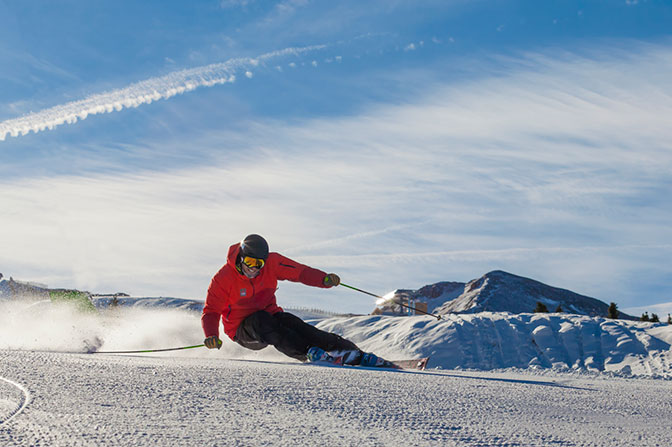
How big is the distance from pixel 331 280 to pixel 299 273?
1.28ft

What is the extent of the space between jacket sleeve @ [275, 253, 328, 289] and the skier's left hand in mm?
42

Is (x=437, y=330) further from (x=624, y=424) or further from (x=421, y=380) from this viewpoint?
(x=624, y=424)

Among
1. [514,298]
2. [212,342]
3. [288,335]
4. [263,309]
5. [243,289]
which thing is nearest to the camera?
[212,342]

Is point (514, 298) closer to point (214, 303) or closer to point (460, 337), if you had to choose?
point (460, 337)

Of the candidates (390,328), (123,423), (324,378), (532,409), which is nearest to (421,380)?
(324,378)

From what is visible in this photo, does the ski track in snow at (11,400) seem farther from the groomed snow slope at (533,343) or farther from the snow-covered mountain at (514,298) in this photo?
the snow-covered mountain at (514,298)

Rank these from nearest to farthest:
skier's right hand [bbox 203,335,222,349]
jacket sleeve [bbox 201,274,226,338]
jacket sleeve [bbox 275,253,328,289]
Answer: skier's right hand [bbox 203,335,222,349]
jacket sleeve [bbox 201,274,226,338]
jacket sleeve [bbox 275,253,328,289]

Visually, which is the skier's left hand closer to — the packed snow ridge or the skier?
the skier

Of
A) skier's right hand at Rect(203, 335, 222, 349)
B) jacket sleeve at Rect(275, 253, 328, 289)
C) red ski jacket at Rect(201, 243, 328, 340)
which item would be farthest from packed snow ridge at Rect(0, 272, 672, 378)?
skier's right hand at Rect(203, 335, 222, 349)

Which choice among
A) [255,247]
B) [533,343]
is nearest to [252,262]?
[255,247]

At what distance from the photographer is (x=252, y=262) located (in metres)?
6.74

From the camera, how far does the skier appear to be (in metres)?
6.60

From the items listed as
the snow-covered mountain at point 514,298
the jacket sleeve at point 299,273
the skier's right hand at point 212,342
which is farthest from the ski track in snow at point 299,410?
the snow-covered mountain at point 514,298

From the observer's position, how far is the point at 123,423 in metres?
2.60
